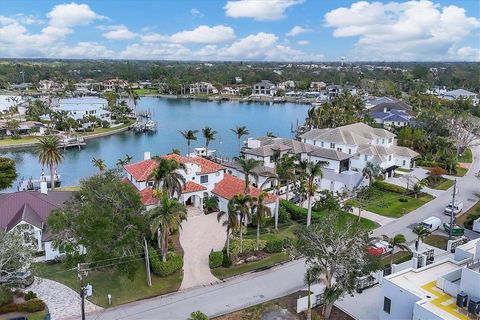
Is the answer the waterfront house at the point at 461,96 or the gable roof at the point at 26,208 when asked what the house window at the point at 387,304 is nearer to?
the gable roof at the point at 26,208

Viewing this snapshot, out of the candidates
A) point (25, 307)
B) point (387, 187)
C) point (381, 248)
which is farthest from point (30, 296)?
point (387, 187)

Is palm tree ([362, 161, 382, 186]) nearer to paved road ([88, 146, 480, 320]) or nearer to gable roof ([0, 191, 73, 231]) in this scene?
paved road ([88, 146, 480, 320])

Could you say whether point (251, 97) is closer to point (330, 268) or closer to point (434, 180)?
point (434, 180)

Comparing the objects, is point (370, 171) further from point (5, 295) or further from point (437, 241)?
point (5, 295)

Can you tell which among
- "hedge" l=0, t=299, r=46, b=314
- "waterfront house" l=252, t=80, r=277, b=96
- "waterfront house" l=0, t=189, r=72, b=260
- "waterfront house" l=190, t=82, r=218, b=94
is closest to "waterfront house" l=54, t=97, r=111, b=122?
"waterfront house" l=0, t=189, r=72, b=260

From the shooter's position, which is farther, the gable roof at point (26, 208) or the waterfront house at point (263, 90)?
the waterfront house at point (263, 90)

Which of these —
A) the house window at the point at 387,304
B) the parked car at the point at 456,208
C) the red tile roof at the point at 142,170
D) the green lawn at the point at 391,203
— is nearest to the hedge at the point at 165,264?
the red tile roof at the point at 142,170

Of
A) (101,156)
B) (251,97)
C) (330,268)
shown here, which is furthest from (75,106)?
(330,268)
